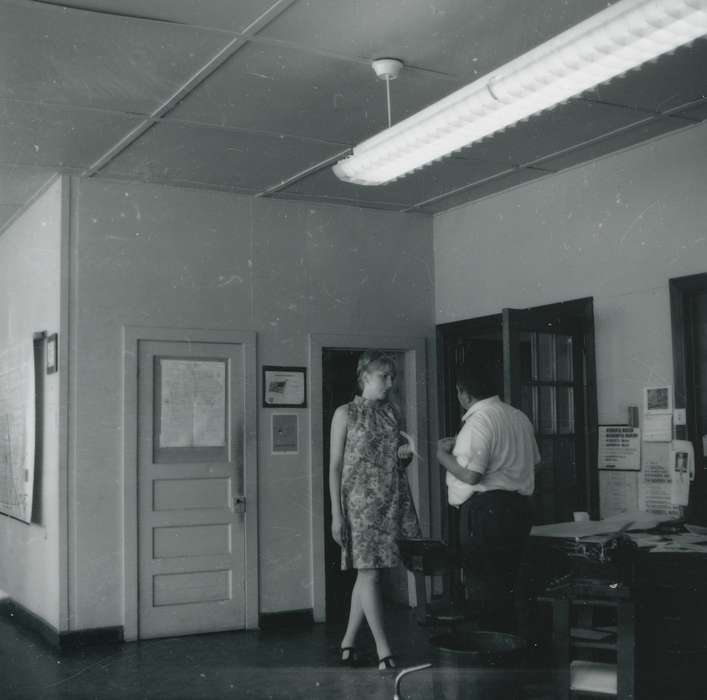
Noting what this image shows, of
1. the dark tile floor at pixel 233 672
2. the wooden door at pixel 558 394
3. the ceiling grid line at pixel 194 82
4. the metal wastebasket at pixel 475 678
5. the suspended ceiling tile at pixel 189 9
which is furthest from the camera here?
the wooden door at pixel 558 394

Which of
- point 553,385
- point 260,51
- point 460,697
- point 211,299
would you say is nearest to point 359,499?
point 460,697

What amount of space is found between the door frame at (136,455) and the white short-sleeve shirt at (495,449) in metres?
2.11

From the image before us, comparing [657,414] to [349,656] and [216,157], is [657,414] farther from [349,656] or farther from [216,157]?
[216,157]

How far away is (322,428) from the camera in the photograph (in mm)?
6383

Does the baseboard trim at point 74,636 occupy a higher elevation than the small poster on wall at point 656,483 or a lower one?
lower

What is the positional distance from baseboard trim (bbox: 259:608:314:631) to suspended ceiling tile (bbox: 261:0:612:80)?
12.0 feet

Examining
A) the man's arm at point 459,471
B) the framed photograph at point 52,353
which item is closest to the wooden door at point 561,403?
the man's arm at point 459,471

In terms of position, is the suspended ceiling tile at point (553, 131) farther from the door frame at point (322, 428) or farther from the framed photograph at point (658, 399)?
the door frame at point (322, 428)

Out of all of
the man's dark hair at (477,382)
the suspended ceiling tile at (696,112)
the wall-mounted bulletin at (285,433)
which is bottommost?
the wall-mounted bulletin at (285,433)

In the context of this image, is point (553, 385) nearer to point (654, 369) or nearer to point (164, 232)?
point (654, 369)

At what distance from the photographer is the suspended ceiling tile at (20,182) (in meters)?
5.57

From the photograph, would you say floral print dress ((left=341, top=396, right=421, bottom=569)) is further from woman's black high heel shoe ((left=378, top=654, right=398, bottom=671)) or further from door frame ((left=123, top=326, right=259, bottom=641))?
door frame ((left=123, top=326, right=259, bottom=641))

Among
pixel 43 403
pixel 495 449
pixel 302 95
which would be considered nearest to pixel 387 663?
pixel 495 449

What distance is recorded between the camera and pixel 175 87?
4273 mm
